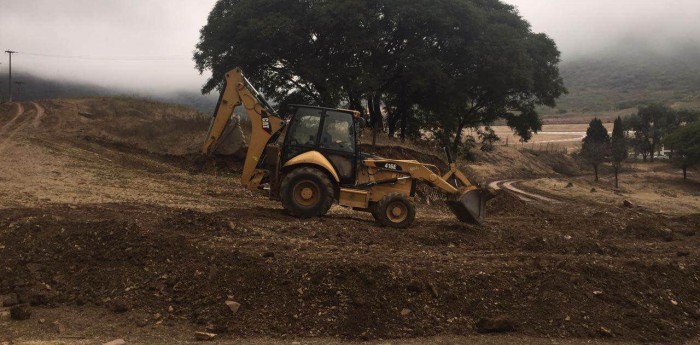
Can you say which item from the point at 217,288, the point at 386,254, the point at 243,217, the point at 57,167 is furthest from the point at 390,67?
the point at 217,288

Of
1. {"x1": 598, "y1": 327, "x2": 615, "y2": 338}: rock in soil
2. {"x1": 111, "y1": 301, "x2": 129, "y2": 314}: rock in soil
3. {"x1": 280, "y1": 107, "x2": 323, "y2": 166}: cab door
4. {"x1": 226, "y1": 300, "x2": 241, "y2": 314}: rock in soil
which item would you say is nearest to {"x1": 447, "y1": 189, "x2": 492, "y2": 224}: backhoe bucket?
{"x1": 280, "y1": 107, "x2": 323, "y2": 166}: cab door

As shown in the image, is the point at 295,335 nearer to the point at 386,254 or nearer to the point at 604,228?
the point at 386,254

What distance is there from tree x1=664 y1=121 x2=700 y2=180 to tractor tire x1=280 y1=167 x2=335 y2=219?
49028mm

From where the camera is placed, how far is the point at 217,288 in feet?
20.9

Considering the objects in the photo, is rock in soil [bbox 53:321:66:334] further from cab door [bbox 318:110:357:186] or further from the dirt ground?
cab door [bbox 318:110:357:186]

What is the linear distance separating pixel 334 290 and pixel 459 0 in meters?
22.2

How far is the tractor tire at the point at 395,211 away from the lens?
10.4m

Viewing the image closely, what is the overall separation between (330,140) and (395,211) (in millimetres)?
1855

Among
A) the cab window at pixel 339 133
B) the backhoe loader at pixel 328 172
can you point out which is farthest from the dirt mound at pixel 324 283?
the cab window at pixel 339 133

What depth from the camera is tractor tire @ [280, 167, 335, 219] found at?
1016cm

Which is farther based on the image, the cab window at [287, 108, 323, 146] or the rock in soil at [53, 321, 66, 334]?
the cab window at [287, 108, 323, 146]

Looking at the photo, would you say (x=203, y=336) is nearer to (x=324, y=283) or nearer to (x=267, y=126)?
(x=324, y=283)

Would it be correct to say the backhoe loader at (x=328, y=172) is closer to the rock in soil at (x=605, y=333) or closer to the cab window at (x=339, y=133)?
the cab window at (x=339, y=133)

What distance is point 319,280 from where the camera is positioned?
650 cm
